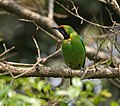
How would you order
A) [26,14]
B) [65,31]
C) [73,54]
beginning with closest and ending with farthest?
[73,54] → [65,31] → [26,14]

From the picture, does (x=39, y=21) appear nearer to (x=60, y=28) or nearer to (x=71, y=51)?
(x=60, y=28)

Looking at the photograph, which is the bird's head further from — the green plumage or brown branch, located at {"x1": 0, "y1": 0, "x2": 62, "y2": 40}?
brown branch, located at {"x1": 0, "y1": 0, "x2": 62, "y2": 40}

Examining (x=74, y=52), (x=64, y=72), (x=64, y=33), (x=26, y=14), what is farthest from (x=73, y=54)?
(x=64, y=72)

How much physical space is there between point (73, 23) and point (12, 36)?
119cm

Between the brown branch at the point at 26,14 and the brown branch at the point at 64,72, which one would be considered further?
the brown branch at the point at 26,14

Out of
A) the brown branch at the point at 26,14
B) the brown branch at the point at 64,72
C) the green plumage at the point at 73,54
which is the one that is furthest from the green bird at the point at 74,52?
the brown branch at the point at 64,72

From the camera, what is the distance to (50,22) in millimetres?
4984

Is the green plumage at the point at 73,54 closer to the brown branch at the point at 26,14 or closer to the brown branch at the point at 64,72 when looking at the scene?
the brown branch at the point at 26,14

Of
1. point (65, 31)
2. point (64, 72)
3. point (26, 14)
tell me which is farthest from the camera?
point (26, 14)

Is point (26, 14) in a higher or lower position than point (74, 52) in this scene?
higher

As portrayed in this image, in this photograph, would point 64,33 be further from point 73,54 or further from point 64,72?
point 64,72

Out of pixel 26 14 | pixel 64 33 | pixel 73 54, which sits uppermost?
pixel 26 14

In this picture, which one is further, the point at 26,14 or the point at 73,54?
the point at 26,14

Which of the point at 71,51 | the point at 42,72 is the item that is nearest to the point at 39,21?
the point at 71,51
